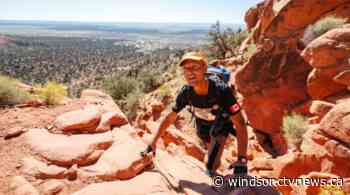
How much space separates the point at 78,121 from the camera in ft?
16.2

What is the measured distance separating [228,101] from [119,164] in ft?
5.60

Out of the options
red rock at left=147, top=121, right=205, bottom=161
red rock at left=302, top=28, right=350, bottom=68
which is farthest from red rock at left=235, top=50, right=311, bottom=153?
red rock at left=147, top=121, right=205, bottom=161

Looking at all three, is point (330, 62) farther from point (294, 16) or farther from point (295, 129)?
point (294, 16)

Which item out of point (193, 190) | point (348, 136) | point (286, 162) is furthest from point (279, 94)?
point (193, 190)

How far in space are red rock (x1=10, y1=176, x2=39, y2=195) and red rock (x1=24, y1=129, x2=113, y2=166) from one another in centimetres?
48

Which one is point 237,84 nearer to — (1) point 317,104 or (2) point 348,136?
→ (1) point 317,104

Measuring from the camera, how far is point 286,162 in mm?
6148

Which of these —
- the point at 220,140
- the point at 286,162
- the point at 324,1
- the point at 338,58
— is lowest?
the point at 286,162

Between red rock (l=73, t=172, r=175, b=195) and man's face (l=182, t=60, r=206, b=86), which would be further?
man's face (l=182, t=60, r=206, b=86)

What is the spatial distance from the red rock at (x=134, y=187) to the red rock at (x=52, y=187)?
0.35 m

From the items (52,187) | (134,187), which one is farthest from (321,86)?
(52,187)

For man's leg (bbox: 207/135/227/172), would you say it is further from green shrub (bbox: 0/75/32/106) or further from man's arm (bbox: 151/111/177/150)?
green shrub (bbox: 0/75/32/106)

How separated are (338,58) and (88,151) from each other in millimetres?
6805

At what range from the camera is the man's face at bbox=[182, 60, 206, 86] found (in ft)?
11.1
